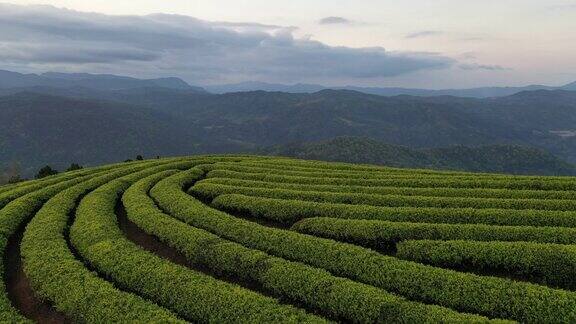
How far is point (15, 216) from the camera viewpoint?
3397 centimetres

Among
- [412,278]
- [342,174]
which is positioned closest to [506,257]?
[412,278]

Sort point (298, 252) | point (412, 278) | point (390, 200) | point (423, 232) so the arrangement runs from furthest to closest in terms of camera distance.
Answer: point (390, 200) < point (423, 232) < point (298, 252) < point (412, 278)

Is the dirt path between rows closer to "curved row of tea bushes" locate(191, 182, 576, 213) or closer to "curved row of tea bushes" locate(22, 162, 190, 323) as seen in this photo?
"curved row of tea bushes" locate(22, 162, 190, 323)

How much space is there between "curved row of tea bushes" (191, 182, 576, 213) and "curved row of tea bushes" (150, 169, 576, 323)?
695 cm

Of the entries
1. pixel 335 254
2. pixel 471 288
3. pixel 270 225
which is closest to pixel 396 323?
pixel 471 288

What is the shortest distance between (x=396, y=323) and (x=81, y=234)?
67.4 feet

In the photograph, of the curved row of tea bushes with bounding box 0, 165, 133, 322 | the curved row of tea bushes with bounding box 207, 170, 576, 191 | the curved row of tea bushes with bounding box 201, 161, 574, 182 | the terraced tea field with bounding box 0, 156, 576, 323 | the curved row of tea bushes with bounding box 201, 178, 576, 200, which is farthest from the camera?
the curved row of tea bushes with bounding box 201, 161, 574, 182

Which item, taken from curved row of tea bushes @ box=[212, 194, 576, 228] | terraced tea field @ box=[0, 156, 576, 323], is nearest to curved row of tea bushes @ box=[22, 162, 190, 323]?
terraced tea field @ box=[0, 156, 576, 323]

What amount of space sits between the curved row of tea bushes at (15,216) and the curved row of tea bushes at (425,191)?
570 inches

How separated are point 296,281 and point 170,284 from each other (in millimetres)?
5994

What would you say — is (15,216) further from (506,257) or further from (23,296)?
(506,257)

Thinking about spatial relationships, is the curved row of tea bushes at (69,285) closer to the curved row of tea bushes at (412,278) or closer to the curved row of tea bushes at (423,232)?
the curved row of tea bushes at (412,278)

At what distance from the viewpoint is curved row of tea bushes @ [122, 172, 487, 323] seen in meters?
18.3

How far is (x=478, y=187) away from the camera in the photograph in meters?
37.9
